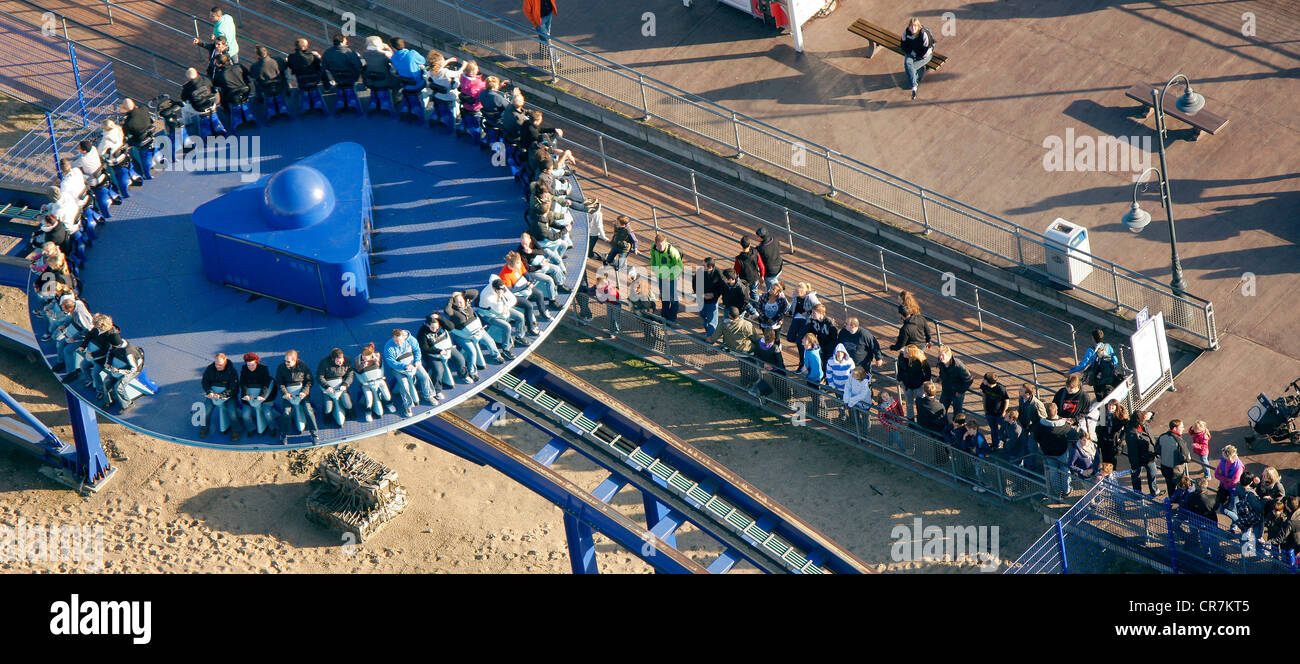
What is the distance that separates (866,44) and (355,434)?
15.6m

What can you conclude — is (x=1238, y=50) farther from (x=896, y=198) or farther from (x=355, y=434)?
(x=355, y=434)

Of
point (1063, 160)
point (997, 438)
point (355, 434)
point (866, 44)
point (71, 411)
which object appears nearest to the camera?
point (355, 434)

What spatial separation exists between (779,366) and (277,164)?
31.3ft

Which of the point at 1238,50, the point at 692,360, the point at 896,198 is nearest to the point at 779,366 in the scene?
the point at 692,360

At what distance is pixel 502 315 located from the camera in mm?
31531

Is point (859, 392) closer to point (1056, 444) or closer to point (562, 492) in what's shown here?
point (1056, 444)

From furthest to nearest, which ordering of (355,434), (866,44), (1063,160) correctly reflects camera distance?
(866,44) < (1063,160) < (355,434)

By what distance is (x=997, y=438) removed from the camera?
3350 centimetres

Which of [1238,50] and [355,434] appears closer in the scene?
[355,434]

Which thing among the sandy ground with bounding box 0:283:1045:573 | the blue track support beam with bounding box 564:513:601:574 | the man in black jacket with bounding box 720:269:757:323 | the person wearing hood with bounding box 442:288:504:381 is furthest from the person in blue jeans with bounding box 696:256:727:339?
the person wearing hood with bounding box 442:288:504:381

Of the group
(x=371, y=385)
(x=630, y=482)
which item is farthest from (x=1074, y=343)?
(x=371, y=385)

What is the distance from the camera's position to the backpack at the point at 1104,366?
33531mm

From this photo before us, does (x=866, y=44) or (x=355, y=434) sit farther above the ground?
(x=866, y=44)

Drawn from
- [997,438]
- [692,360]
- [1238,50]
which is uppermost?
[1238,50]
